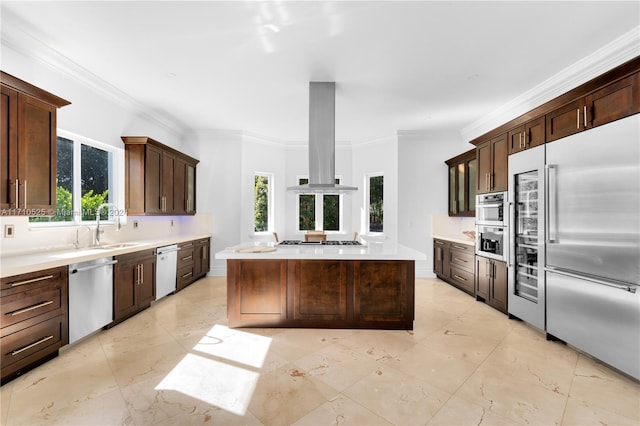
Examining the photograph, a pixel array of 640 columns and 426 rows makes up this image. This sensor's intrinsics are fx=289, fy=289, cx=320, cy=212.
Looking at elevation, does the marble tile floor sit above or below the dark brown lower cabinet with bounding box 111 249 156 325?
below

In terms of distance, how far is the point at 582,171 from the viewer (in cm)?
245

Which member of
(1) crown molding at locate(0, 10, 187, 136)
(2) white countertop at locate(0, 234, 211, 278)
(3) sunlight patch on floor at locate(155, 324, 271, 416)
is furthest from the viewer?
(1) crown molding at locate(0, 10, 187, 136)

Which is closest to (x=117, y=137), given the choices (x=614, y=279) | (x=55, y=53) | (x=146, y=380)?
(x=55, y=53)

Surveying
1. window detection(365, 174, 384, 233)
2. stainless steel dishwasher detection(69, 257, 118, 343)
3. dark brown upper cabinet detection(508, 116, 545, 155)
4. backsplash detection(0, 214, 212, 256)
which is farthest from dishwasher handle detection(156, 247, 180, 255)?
dark brown upper cabinet detection(508, 116, 545, 155)

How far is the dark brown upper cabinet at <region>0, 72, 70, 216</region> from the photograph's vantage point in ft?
7.23

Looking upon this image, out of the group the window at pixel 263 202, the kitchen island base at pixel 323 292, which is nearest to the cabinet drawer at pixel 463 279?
the kitchen island base at pixel 323 292

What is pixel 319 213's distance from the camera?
6465mm

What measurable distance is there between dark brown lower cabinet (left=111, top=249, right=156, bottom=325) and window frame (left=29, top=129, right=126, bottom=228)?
0.72 m

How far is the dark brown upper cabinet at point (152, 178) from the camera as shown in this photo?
155 inches

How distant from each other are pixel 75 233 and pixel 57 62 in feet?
5.79

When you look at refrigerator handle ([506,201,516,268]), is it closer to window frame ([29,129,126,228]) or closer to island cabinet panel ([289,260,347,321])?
island cabinet panel ([289,260,347,321])

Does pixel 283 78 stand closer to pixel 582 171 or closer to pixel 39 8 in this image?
pixel 39 8

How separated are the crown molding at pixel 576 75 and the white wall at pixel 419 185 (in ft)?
3.79

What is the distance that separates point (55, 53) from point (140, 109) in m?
1.42
